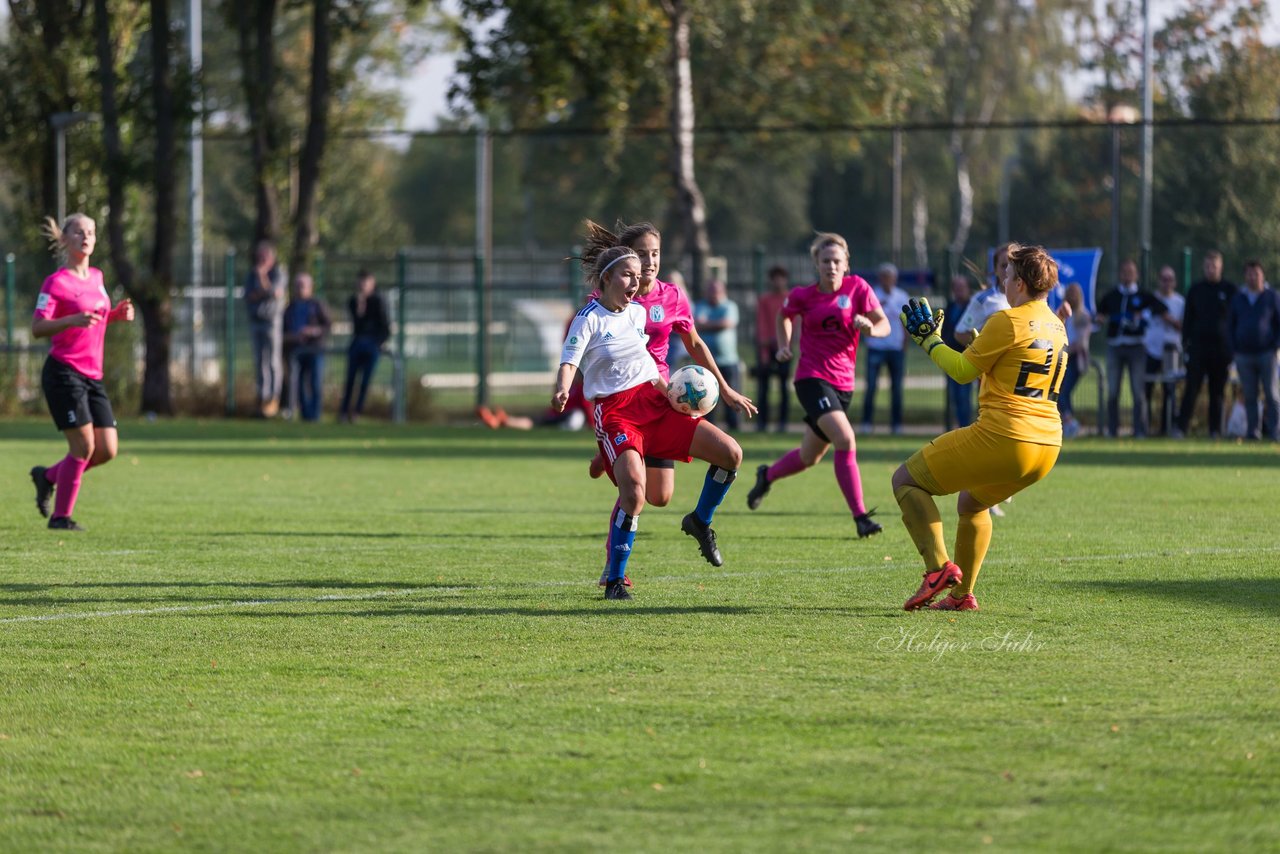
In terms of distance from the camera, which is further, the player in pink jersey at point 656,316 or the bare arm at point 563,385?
the player in pink jersey at point 656,316

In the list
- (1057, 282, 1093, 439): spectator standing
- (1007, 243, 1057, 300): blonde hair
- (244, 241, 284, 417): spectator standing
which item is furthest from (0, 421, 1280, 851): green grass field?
(244, 241, 284, 417): spectator standing

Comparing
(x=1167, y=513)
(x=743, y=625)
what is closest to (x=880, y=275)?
(x=1167, y=513)

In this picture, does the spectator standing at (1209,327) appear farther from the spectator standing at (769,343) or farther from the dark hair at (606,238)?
the dark hair at (606,238)

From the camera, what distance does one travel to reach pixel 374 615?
8.41 m

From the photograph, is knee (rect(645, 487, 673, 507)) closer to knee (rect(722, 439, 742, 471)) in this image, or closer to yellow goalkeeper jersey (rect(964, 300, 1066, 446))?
knee (rect(722, 439, 742, 471))

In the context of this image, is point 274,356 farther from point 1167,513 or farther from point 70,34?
point 1167,513

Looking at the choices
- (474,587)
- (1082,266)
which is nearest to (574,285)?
(1082,266)

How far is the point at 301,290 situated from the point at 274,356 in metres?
1.23

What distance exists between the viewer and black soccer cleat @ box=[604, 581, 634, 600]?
881 cm

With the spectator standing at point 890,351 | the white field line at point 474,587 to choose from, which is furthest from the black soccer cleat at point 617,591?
the spectator standing at point 890,351

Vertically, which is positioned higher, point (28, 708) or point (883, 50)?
point (883, 50)

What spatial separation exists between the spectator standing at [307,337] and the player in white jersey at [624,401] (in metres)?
15.3

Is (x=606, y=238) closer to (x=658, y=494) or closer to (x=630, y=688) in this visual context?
(x=658, y=494)

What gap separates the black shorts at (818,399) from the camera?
460 inches
